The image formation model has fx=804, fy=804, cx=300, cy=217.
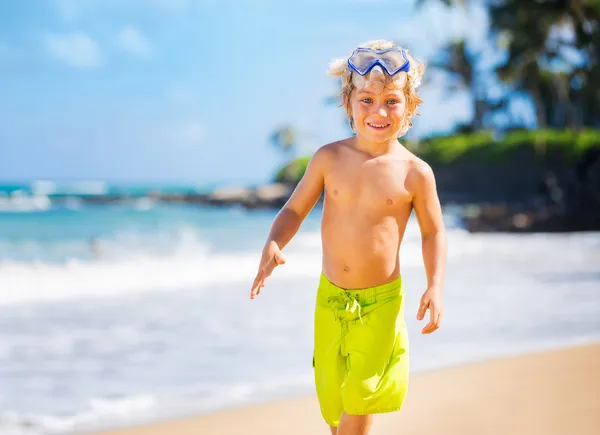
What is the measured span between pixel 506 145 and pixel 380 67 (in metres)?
33.3

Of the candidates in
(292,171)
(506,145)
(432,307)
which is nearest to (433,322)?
(432,307)

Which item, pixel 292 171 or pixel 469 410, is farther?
pixel 292 171

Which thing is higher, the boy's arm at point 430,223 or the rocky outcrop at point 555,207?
the boy's arm at point 430,223

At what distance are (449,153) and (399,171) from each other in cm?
3592

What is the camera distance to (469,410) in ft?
13.7

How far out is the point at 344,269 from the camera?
2822 mm

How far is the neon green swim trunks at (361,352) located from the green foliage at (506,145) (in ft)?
95.4

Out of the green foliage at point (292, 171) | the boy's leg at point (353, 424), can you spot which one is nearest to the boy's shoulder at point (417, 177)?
the boy's leg at point (353, 424)

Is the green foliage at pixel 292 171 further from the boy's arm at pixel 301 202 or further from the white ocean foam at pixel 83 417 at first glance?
the boy's arm at pixel 301 202

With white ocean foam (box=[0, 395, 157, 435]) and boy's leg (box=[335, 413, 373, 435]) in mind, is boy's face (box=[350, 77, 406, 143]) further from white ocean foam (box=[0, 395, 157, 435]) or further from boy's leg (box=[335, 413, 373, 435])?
white ocean foam (box=[0, 395, 157, 435])

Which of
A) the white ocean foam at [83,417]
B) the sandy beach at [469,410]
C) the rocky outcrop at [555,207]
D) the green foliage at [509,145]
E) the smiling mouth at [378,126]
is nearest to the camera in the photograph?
the smiling mouth at [378,126]

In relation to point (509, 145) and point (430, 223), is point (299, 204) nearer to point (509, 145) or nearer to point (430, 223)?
point (430, 223)

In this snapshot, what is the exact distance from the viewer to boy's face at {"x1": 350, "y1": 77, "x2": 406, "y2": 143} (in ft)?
9.01

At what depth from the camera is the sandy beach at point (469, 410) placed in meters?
3.89
